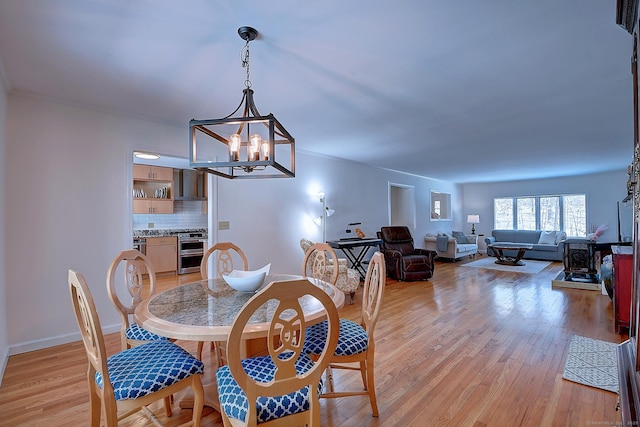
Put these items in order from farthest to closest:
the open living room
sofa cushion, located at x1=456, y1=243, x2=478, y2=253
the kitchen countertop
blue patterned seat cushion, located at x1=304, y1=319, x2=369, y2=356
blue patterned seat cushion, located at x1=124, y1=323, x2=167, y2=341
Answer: sofa cushion, located at x1=456, y1=243, x2=478, y2=253, the kitchen countertop, blue patterned seat cushion, located at x1=124, y1=323, x2=167, y2=341, blue patterned seat cushion, located at x1=304, y1=319, x2=369, y2=356, the open living room

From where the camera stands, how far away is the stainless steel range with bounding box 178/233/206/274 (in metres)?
6.37

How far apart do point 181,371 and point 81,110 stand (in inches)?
118

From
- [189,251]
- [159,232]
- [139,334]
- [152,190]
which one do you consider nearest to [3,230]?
[139,334]

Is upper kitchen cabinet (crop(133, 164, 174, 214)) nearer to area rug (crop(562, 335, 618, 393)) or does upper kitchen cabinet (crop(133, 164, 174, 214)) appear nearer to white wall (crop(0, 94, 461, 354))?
white wall (crop(0, 94, 461, 354))

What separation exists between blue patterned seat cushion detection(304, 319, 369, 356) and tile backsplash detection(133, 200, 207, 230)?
221 inches

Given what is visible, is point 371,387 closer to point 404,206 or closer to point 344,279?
point 344,279

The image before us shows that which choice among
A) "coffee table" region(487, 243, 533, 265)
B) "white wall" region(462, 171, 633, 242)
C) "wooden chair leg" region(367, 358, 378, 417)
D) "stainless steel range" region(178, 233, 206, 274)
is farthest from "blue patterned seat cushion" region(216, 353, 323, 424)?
"white wall" region(462, 171, 633, 242)

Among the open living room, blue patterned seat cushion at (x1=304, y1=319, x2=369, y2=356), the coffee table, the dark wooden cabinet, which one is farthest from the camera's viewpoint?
the coffee table

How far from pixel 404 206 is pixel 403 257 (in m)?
2.85

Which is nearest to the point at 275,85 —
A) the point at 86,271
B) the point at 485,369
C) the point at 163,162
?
the point at 86,271

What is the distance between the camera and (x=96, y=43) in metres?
1.99

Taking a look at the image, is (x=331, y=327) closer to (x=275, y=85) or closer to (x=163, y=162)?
(x=275, y=85)

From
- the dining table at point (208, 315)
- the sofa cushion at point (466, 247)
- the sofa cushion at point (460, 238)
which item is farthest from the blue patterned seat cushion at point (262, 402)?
the sofa cushion at point (460, 238)

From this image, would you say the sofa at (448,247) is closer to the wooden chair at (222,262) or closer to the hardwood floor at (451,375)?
the hardwood floor at (451,375)
